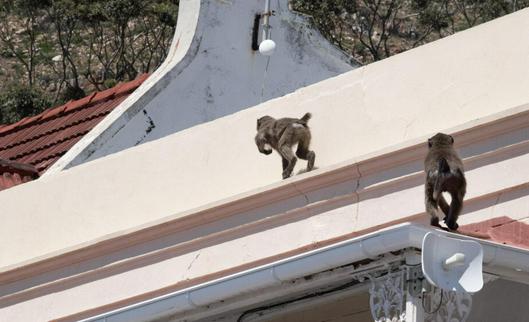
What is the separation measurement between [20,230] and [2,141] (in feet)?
14.0

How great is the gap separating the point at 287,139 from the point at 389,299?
2.82 meters

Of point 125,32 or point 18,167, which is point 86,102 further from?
point 125,32

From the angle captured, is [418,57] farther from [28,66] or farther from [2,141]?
[28,66]

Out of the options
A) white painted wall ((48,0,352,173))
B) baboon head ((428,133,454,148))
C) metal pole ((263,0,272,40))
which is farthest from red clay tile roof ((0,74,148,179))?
baboon head ((428,133,454,148))

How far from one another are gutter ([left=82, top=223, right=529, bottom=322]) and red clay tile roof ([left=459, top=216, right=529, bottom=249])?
478mm

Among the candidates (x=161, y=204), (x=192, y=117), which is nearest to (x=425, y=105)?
(x=161, y=204)

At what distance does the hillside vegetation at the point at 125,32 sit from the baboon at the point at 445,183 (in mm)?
36175

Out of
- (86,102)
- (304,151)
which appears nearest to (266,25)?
(86,102)

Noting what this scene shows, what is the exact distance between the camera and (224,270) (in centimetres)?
1233

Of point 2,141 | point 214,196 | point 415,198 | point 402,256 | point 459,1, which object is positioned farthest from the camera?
point 459,1

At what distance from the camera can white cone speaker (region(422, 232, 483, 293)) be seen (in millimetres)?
9133

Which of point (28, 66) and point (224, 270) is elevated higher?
point (28, 66)

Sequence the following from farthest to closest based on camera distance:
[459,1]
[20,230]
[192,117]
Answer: [459,1] → [192,117] → [20,230]

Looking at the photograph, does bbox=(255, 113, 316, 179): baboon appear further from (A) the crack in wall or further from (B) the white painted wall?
(A) the crack in wall
